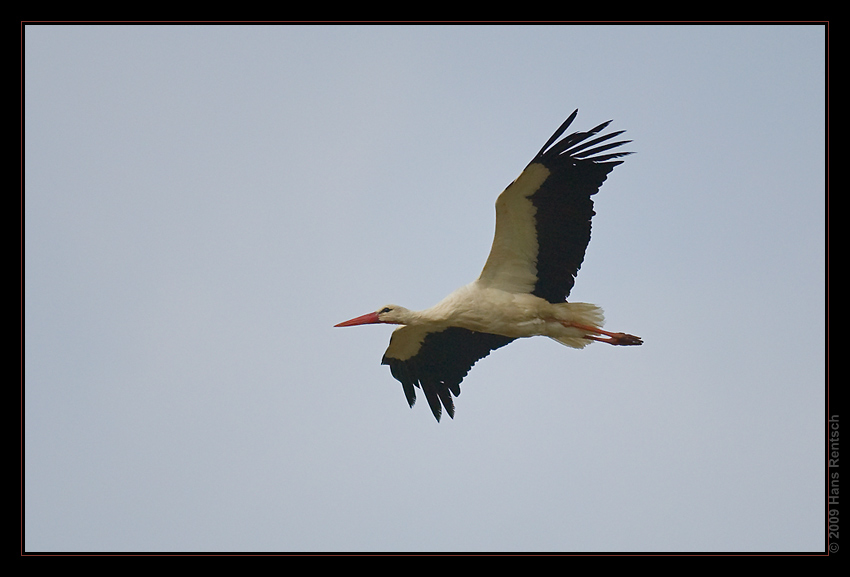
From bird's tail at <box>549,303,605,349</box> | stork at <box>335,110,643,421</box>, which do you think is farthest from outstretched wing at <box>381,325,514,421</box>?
bird's tail at <box>549,303,605,349</box>

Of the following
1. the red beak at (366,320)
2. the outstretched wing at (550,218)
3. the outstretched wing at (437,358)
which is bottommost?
the outstretched wing at (437,358)

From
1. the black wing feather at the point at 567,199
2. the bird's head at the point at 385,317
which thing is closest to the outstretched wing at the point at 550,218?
the black wing feather at the point at 567,199

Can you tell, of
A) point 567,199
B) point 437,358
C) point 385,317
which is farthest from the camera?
point 437,358

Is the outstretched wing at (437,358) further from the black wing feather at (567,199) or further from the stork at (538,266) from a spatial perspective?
the black wing feather at (567,199)

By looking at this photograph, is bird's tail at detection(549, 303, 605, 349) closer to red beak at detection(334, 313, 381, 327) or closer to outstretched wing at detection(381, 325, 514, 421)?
outstretched wing at detection(381, 325, 514, 421)

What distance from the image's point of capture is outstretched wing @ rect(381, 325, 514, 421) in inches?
418

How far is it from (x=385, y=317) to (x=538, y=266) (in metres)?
1.61

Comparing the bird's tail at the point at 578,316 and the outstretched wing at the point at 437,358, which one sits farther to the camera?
the outstretched wing at the point at 437,358

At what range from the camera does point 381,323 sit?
10188 mm

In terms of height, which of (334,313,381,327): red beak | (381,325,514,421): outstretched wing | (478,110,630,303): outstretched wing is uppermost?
(478,110,630,303): outstretched wing

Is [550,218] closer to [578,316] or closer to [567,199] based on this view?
[567,199]

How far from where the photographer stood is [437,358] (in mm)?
10789

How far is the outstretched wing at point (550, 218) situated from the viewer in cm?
912

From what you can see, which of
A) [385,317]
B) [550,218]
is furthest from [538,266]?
[385,317]
